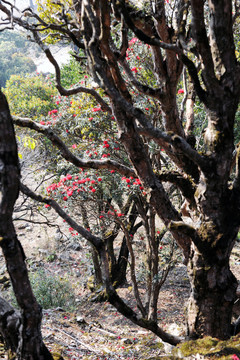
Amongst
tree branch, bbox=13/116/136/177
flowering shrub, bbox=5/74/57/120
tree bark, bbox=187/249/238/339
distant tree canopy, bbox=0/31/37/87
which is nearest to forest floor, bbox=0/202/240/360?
tree bark, bbox=187/249/238/339

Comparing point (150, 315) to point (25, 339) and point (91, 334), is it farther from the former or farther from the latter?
point (25, 339)

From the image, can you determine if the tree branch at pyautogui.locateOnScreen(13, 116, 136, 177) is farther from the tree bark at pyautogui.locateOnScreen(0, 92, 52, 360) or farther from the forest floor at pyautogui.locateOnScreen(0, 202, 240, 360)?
the forest floor at pyautogui.locateOnScreen(0, 202, 240, 360)

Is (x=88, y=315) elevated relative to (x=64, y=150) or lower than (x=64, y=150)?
lower

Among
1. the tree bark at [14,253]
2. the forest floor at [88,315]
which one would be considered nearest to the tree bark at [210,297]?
the forest floor at [88,315]

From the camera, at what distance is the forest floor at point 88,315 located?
16.9 ft

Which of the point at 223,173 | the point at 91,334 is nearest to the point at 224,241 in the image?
the point at 223,173

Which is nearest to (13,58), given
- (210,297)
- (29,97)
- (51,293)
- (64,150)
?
(29,97)

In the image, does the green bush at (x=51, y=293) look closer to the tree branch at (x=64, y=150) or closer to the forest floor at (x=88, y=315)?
the forest floor at (x=88, y=315)

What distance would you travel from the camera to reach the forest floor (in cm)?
515

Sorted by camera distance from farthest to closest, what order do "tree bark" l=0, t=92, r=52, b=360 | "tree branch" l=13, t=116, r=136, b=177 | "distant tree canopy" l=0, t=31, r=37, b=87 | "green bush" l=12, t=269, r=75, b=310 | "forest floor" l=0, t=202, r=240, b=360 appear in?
"distant tree canopy" l=0, t=31, r=37, b=87
"green bush" l=12, t=269, r=75, b=310
"forest floor" l=0, t=202, r=240, b=360
"tree branch" l=13, t=116, r=136, b=177
"tree bark" l=0, t=92, r=52, b=360

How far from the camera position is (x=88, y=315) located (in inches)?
393

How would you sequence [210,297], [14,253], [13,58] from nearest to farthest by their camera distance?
[14,253]
[210,297]
[13,58]

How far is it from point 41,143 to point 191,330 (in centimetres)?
1144

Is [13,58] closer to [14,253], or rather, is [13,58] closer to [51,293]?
[51,293]
